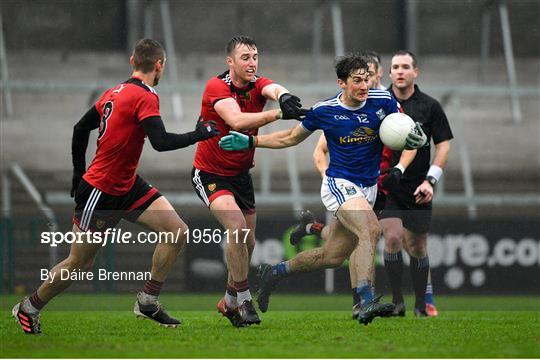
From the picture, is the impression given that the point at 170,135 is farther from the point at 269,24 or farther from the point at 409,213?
the point at 269,24

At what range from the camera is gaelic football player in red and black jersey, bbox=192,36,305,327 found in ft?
27.8

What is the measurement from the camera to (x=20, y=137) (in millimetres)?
18766

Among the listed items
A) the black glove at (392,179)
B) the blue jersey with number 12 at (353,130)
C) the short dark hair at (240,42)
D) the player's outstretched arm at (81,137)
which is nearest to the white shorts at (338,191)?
the blue jersey with number 12 at (353,130)

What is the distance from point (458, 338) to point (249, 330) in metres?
1.56

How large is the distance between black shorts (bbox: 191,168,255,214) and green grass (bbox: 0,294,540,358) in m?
0.99

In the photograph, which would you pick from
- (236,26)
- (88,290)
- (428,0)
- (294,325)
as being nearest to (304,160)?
(236,26)

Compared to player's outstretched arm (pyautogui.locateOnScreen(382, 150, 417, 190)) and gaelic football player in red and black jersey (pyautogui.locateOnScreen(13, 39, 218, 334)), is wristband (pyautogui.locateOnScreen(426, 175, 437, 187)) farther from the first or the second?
gaelic football player in red and black jersey (pyautogui.locateOnScreen(13, 39, 218, 334))

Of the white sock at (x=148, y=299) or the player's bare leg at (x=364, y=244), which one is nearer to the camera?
the player's bare leg at (x=364, y=244)

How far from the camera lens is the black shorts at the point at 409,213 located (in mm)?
10156

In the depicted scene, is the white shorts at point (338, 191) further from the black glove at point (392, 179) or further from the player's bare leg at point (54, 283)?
the player's bare leg at point (54, 283)

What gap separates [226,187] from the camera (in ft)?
28.9

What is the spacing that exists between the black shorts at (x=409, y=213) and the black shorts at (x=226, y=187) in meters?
1.65

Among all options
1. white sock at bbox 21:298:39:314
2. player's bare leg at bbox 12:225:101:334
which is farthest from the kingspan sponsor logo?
white sock at bbox 21:298:39:314

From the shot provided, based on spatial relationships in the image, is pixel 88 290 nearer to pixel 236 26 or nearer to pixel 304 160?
pixel 304 160
